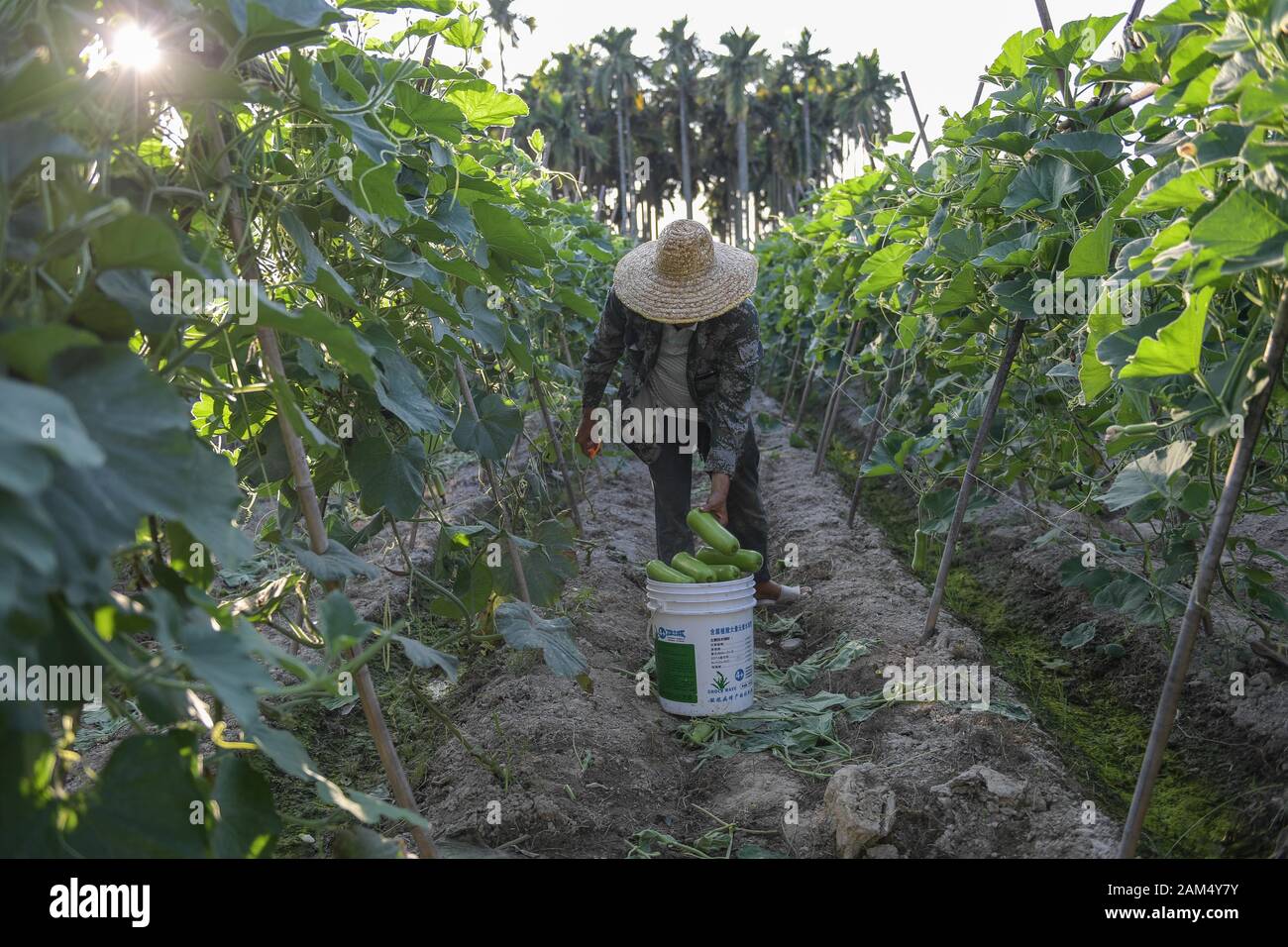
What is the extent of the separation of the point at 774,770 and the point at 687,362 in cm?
166

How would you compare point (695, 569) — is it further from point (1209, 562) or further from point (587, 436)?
point (1209, 562)

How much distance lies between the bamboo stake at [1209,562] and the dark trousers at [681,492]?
7.35 feet

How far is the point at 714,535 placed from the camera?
11.2 feet

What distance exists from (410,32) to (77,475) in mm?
1737

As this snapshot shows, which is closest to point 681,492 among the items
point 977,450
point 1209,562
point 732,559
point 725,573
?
point 732,559

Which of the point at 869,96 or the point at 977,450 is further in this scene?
the point at 869,96

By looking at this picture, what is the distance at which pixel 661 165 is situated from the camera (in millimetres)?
53906

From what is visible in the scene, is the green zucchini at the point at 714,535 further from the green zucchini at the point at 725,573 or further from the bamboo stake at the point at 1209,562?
the bamboo stake at the point at 1209,562

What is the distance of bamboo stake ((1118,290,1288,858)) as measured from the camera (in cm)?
164

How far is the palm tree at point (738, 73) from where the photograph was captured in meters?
50.0

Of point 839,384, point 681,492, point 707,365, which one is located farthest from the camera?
point 839,384

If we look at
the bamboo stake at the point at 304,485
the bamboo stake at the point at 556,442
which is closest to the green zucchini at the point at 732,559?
the bamboo stake at the point at 556,442
